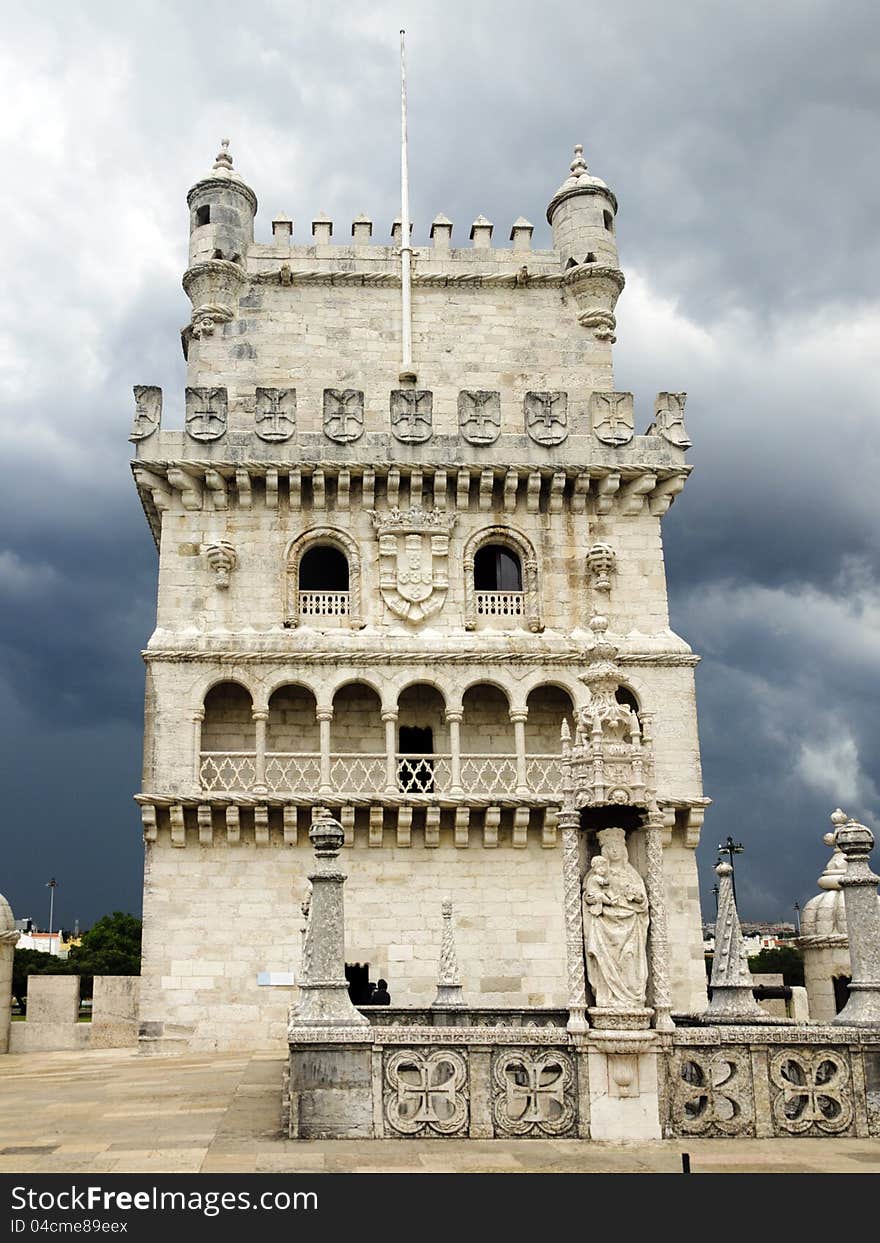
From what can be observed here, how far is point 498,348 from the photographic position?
32562 mm

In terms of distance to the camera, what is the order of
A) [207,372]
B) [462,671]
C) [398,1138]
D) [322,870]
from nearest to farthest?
[398,1138]
[322,870]
[462,671]
[207,372]

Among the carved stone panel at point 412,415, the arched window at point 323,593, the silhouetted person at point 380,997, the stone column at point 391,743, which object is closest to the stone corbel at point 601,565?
the carved stone panel at point 412,415

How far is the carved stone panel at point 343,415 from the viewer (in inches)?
1151

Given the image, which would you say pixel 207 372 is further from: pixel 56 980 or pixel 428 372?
pixel 56 980

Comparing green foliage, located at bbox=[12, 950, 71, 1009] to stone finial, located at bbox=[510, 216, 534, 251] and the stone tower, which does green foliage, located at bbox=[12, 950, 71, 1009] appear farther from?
stone finial, located at bbox=[510, 216, 534, 251]

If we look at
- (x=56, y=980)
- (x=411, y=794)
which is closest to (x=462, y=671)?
(x=411, y=794)

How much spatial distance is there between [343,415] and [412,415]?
1.76m

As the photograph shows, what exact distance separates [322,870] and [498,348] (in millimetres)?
22048

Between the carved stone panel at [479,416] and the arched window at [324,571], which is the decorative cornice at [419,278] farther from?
the arched window at [324,571]

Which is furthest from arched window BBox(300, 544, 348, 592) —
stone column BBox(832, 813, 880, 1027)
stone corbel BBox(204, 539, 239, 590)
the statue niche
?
the statue niche

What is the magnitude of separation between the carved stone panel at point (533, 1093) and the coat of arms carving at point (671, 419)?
20719 millimetres

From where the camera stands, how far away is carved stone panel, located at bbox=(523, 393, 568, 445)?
29.7 m
